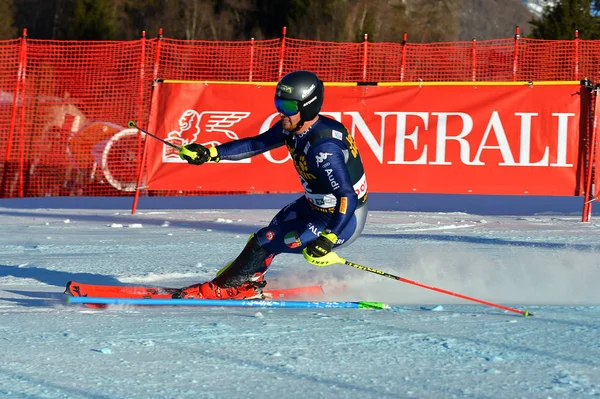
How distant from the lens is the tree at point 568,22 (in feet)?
78.9

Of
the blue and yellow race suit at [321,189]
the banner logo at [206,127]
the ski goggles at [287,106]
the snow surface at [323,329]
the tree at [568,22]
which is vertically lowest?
the snow surface at [323,329]

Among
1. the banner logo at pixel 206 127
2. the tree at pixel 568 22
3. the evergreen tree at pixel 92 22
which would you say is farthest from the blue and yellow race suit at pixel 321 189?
the evergreen tree at pixel 92 22

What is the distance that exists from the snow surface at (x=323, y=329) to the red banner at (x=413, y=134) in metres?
1.86

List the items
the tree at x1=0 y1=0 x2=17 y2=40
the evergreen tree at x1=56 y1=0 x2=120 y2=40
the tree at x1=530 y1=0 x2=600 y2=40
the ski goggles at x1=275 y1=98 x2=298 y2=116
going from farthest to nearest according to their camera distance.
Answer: the tree at x1=0 y1=0 x2=17 y2=40 < the evergreen tree at x1=56 y1=0 x2=120 y2=40 < the tree at x1=530 y1=0 x2=600 y2=40 < the ski goggles at x1=275 y1=98 x2=298 y2=116

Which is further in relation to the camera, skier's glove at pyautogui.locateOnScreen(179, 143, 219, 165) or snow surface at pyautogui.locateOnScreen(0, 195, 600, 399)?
skier's glove at pyautogui.locateOnScreen(179, 143, 219, 165)

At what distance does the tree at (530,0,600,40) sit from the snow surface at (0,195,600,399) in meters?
15.4

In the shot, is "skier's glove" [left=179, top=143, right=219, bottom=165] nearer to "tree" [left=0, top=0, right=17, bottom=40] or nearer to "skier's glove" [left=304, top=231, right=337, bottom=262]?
"skier's glove" [left=304, top=231, right=337, bottom=262]

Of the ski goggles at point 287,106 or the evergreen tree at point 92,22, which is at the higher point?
the evergreen tree at point 92,22

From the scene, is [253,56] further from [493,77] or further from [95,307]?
[95,307]

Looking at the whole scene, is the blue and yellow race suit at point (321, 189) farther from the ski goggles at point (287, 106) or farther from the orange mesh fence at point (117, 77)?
the orange mesh fence at point (117, 77)

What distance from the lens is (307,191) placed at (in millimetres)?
6441

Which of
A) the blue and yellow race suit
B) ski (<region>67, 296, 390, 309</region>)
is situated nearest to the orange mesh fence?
the blue and yellow race suit

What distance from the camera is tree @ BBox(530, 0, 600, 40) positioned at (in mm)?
24062

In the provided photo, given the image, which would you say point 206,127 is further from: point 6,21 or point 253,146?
point 6,21
